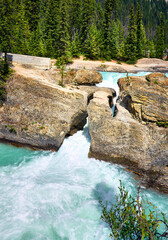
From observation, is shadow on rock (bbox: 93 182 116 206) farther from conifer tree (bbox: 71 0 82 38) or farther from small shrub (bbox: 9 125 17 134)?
conifer tree (bbox: 71 0 82 38)

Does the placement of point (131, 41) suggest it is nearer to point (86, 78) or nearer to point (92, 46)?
point (92, 46)

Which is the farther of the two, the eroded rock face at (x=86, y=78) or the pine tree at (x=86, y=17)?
the pine tree at (x=86, y=17)

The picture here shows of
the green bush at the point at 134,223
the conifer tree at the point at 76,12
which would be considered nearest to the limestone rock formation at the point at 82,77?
the green bush at the point at 134,223

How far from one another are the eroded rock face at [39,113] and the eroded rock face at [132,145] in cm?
186

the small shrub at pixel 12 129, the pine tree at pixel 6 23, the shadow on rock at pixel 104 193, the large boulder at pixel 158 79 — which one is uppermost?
the pine tree at pixel 6 23

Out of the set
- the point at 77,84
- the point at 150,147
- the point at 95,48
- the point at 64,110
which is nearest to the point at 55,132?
the point at 64,110

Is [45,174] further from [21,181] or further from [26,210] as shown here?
[26,210]

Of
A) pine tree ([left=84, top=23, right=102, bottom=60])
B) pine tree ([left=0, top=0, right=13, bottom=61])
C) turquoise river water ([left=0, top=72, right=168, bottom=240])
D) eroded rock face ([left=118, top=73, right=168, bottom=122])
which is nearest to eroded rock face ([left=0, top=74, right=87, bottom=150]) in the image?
turquoise river water ([left=0, top=72, right=168, bottom=240])

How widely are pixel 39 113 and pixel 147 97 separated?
803cm

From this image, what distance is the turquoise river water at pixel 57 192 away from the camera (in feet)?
22.2

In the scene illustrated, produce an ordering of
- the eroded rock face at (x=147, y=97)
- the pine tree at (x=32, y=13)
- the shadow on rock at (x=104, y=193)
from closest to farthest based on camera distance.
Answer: the shadow on rock at (x=104, y=193) → the eroded rock face at (x=147, y=97) → the pine tree at (x=32, y=13)

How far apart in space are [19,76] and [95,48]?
90.4 ft

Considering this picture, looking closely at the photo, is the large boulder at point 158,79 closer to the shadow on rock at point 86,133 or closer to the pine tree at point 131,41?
the shadow on rock at point 86,133

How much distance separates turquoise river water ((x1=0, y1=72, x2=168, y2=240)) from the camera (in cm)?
677
